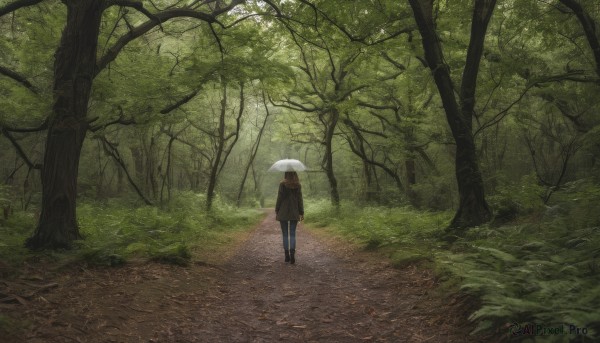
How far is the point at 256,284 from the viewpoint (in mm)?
7191


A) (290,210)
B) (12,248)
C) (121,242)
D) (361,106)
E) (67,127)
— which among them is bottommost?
(121,242)

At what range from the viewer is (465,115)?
8258mm

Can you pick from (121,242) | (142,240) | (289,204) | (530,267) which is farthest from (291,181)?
(530,267)

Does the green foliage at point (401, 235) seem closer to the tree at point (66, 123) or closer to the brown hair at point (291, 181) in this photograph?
the brown hair at point (291, 181)

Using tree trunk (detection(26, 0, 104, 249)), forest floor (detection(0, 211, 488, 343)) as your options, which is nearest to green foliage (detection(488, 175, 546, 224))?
forest floor (detection(0, 211, 488, 343))

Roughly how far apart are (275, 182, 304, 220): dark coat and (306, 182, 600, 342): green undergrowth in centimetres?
235

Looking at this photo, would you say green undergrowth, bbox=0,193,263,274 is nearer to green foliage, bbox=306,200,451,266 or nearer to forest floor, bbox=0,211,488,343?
forest floor, bbox=0,211,488,343

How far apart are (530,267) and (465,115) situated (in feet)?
15.1

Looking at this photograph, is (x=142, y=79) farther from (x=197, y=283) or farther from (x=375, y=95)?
(x=375, y=95)

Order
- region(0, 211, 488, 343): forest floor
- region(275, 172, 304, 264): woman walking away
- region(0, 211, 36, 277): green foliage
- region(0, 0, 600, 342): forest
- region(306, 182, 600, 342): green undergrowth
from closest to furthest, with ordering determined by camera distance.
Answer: region(306, 182, 600, 342): green undergrowth < region(0, 211, 488, 343): forest floor < region(0, 0, 600, 342): forest < region(0, 211, 36, 277): green foliage < region(275, 172, 304, 264): woman walking away

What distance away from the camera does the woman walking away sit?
9062 millimetres

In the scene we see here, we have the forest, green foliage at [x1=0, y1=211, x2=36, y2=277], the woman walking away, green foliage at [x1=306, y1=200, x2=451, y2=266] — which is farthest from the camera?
the woman walking away

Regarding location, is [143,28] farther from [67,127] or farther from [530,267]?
[530,267]

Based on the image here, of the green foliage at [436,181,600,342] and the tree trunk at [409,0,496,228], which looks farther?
the tree trunk at [409,0,496,228]
